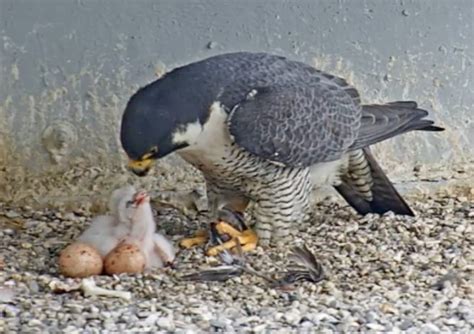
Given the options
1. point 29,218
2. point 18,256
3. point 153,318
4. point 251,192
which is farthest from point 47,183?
point 153,318

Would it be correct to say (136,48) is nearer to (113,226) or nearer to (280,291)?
(113,226)

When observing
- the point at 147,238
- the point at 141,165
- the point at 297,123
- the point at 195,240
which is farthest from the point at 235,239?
the point at 141,165

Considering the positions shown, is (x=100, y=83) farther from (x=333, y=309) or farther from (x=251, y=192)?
(x=333, y=309)

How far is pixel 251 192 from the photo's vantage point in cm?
423

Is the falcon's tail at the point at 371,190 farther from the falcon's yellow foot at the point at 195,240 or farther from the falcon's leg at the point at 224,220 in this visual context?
the falcon's yellow foot at the point at 195,240

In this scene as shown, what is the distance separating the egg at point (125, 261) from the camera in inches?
153

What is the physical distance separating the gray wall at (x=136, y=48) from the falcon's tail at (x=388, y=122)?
12.6 inches

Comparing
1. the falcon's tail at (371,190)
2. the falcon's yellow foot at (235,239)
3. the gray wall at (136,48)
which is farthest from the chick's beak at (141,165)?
the falcon's tail at (371,190)

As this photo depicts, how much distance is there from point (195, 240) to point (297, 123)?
0.57 m

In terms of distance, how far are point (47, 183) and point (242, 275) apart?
119 cm

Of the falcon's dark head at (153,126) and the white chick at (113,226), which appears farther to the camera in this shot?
the white chick at (113,226)

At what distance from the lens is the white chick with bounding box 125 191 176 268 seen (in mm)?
4031

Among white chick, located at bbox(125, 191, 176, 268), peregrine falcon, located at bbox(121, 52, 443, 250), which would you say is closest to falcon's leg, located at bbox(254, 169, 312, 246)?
peregrine falcon, located at bbox(121, 52, 443, 250)

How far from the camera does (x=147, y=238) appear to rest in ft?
13.3
